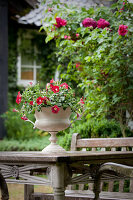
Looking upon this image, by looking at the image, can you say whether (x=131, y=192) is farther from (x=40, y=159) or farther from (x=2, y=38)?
(x=2, y=38)

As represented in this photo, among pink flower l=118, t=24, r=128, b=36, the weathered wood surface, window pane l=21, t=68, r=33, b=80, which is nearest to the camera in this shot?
the weathered wood surface

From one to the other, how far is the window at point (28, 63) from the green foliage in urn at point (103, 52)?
554cm

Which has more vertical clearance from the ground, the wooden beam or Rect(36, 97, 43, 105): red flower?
the wooden beam

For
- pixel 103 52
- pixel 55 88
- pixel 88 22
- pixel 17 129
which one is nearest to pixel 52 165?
pixel 55 88

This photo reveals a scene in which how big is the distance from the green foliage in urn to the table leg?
2.54 m

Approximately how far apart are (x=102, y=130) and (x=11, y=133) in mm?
4162

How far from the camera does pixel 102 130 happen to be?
5250mm

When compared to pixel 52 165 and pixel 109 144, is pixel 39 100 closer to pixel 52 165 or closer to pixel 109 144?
pixel 52 165

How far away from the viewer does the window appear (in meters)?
11.1

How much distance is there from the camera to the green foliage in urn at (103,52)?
488 centimetres

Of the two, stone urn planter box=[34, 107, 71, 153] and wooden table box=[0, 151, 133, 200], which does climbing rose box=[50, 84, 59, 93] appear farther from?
wooden table box=[0, 151, 133, 200]

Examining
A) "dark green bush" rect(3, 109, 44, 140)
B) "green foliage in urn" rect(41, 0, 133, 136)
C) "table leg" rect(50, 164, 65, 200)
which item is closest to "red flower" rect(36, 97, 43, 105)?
"table leg" rect(50, 164, 65, 200)

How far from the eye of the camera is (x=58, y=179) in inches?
96.3

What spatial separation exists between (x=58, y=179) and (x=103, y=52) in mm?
3009
